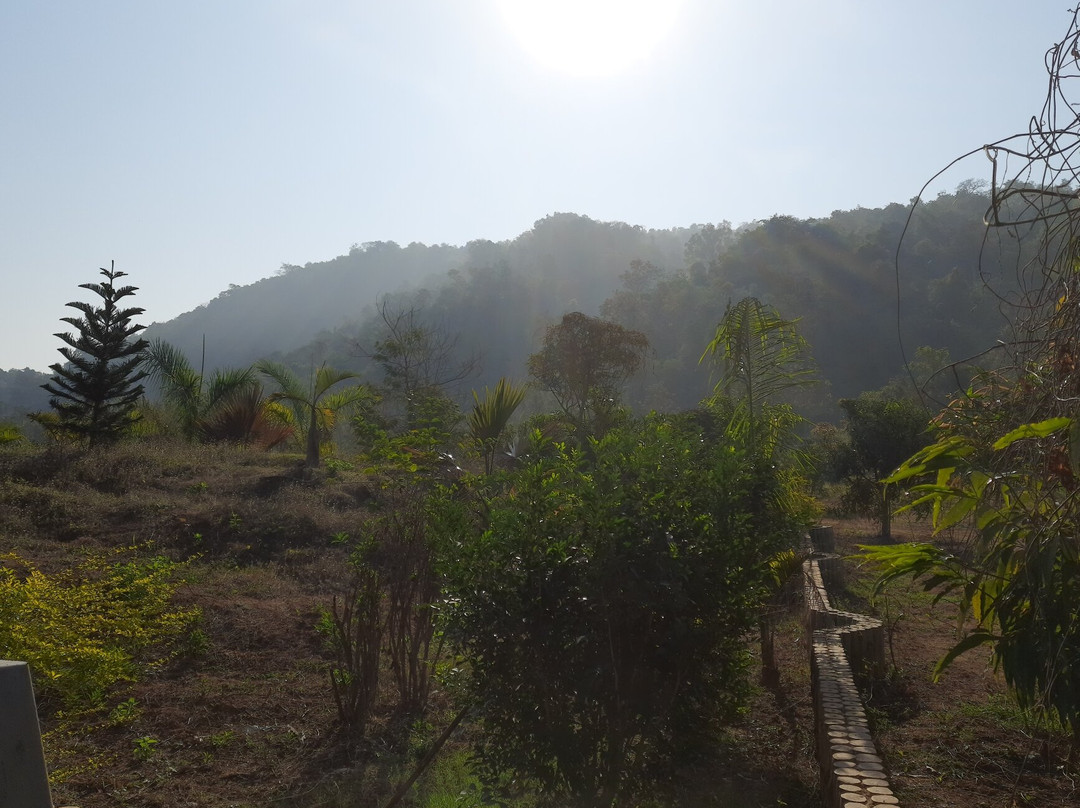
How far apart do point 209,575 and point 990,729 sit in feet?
21.3

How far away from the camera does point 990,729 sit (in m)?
4.65

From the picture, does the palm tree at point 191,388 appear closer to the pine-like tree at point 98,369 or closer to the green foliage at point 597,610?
the pine-like tree at point 98,369

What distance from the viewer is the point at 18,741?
6.99 feet

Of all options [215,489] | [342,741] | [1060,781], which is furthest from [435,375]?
[1060,781]

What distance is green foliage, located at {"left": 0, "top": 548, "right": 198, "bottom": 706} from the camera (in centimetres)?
446

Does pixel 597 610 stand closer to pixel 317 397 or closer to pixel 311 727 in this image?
pixel 311 727

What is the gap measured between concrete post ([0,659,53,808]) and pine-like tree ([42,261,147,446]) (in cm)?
1272

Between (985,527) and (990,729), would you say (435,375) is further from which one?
(985,527)

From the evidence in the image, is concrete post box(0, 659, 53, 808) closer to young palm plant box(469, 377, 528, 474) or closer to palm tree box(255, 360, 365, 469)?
young palm plant box(469, 377, 528, 474)

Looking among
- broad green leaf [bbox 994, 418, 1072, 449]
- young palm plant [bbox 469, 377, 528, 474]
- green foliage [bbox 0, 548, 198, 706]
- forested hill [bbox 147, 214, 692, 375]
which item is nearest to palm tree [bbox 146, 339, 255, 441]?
green foliage [bbox 0, 548, 198, 706]

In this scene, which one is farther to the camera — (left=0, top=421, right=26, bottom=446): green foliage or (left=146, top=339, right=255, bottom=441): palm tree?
(left=146, top=339, right=255, bottom=441): palm tree

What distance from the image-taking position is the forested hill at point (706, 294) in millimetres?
33750

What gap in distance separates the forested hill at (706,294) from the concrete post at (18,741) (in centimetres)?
1910

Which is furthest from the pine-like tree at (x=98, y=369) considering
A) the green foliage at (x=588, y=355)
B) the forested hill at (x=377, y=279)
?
the forested hill at (x=377, y=279)
